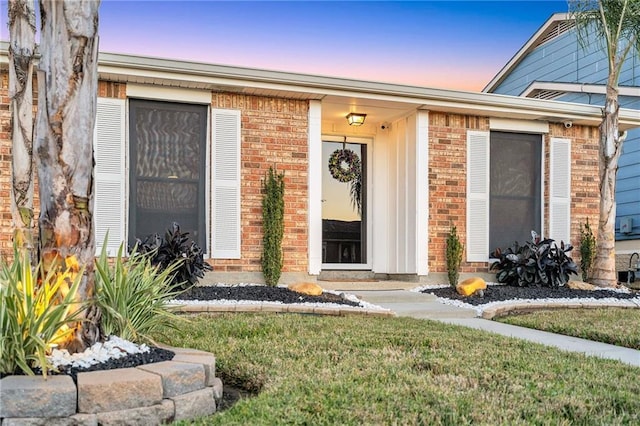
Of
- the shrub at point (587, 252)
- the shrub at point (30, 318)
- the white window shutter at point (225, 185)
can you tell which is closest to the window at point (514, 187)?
the shrub at point (587, 252)

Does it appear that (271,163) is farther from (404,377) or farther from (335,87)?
(404,377)

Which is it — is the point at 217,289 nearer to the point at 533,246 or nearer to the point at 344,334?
the point at 344,334

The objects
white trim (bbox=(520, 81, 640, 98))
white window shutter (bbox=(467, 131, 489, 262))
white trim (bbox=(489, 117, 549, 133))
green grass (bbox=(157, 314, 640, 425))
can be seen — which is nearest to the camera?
green grass (bbox=(157, 314, 640, 425))

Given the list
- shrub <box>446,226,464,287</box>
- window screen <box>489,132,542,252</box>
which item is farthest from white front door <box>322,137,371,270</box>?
window screen <box>489,132,542,252</box>

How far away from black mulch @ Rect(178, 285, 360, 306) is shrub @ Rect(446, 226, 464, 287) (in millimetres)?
2236

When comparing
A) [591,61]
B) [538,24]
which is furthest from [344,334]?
[538,24]

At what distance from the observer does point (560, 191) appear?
9.51 m

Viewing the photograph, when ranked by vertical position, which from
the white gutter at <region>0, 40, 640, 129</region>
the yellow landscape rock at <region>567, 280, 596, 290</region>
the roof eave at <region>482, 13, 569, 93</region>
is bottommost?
the yellow landscape rock at <region>567, 280, 596, 290</region>

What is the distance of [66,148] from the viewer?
2803mm

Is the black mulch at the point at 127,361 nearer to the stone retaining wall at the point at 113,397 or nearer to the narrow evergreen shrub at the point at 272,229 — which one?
the stone retaining wall at the point at 113,397

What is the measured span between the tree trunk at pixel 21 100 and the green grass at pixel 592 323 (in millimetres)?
4608

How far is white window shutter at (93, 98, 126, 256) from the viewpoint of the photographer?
7402 millimetres

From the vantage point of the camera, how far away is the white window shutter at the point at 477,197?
909cm

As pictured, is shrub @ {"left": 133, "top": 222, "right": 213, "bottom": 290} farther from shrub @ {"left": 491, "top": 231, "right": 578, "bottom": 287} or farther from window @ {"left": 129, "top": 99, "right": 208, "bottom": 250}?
shrub @ {"left": 491, "top": 231, "right": 578, "bottom": 287}
